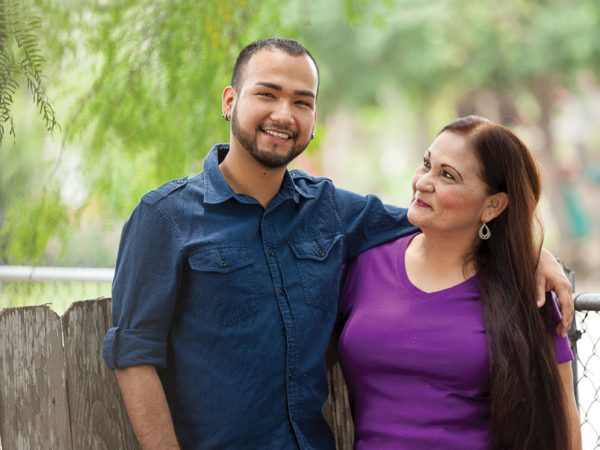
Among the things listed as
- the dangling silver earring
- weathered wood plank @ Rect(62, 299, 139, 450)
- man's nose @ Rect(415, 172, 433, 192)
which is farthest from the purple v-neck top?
weathered wood plank @ Rect(62, 299, 139, 450)

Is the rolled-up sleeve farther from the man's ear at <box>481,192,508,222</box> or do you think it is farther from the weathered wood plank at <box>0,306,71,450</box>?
the man's ear at <box>481,192,508,222</box>

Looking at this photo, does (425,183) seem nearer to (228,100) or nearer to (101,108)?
(228,100)

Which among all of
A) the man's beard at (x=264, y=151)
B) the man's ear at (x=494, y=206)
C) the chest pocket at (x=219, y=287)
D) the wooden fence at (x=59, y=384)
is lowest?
the wooden fence at (x=59, y=384)

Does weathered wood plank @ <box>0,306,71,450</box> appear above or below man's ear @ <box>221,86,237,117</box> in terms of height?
below

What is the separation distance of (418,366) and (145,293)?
837 millimetres

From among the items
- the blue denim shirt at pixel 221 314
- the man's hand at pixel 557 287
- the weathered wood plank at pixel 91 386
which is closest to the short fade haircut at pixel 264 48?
the blue denim shirt at pixel 221 314

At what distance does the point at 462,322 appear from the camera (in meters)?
2.75

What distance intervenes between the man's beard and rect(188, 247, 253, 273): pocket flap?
255 millimetres

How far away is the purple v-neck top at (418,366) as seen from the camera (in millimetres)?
2691

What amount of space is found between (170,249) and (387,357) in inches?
29.1

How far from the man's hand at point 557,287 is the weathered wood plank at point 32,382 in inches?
55.7

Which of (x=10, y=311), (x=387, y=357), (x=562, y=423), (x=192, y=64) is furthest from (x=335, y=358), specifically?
(x=192, y=64)

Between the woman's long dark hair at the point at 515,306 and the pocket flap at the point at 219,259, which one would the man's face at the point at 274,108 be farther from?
the woman's long dark hair at the point at 515,306

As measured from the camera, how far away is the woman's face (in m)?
2.79
